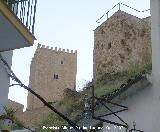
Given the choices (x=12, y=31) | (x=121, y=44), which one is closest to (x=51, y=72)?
(x=121, y=44)

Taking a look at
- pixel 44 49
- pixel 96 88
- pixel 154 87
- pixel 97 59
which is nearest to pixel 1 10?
pixel 154 87

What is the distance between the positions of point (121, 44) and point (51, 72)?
26583 millimetres

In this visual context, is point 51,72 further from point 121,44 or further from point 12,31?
point 12,31

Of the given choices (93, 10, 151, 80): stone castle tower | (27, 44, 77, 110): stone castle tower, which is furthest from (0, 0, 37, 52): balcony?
(27, 44, 77, 110): stone castle tower

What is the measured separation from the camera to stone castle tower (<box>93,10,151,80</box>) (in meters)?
27.8

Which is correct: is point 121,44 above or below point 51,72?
below

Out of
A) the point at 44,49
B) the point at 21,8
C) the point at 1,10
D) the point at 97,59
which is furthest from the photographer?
the point at 44,49

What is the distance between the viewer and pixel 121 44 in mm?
28516

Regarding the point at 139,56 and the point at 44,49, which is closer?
the point at 139,56

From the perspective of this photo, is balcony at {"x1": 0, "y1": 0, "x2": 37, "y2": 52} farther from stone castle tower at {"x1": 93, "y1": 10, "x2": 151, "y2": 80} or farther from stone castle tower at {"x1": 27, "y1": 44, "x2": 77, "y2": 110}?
stone castle tower at {"x1": 27, "y1": 44, "x2": 77, "y2": 110}

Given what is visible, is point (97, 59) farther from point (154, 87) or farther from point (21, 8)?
point (21, 8)

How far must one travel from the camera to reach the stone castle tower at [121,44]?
2783cm

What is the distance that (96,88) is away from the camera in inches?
981

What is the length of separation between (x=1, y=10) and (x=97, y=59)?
23.9 meters
